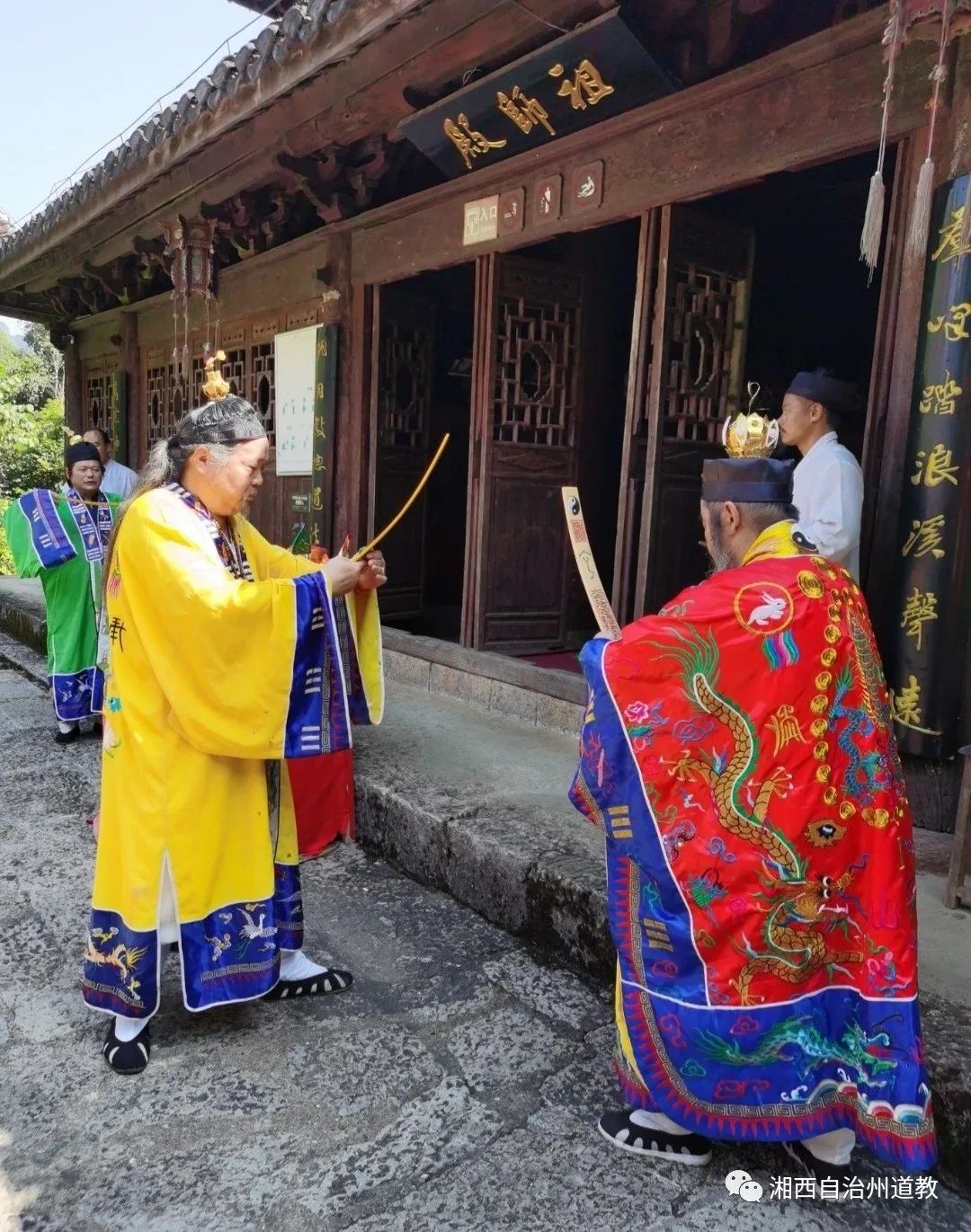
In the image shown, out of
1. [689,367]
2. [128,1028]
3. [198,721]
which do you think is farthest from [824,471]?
[128,1028]

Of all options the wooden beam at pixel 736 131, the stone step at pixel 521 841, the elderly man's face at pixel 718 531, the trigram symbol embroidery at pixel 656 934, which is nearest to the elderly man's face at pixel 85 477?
the stone step at pixel 521 841

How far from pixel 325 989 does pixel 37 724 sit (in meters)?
4.10

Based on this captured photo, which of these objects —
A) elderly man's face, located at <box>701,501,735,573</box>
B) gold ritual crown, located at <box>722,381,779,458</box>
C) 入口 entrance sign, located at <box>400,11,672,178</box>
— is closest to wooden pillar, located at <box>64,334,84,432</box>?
入口 entrance sign, located at <box>400,11,672,178</box>

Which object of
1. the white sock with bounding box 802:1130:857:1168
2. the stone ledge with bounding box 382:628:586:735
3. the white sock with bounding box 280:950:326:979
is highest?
the stone ledge with bounding box 382:628:586:735

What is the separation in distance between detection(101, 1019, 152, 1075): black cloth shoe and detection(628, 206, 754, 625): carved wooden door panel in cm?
285

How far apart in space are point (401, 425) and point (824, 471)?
12.5ft

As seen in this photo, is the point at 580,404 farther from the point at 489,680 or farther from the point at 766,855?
the point at 766,855

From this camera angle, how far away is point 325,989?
272 cm

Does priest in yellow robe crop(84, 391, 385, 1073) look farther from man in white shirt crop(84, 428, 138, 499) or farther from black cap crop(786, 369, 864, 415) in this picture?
man in white shirt crop(84, 428, 138, 499)

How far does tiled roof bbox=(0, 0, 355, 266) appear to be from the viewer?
156 inches

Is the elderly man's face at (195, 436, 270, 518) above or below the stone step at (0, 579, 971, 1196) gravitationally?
above

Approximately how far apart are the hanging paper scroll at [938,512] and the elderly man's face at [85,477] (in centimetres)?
448

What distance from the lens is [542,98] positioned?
4172mm

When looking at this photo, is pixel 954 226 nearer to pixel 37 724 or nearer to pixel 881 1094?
pixel 881 1094
